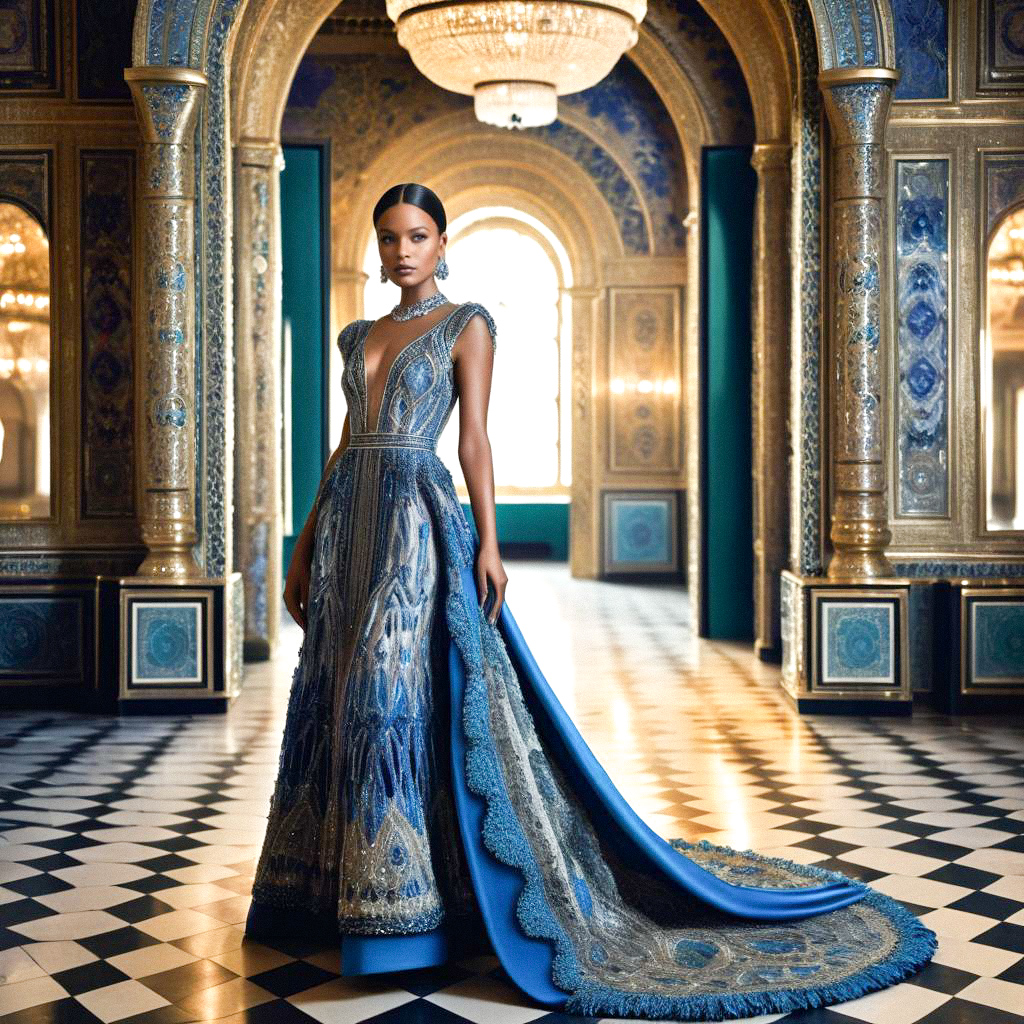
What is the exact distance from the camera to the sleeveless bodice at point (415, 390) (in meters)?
3.70

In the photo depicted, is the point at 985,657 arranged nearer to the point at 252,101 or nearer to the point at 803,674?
the point at 803,674

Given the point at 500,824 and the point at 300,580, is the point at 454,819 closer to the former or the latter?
the point at 500,824

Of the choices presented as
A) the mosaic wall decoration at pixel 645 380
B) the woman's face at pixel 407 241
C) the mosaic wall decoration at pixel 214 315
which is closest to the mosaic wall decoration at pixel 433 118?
the mosaic wall decoration at pixel 645 380

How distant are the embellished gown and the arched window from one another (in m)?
15.1

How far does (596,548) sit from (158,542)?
8.91m

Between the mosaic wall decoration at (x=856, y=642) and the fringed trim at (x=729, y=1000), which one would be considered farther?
the mosaic wall decoration at (x=856, y=642)

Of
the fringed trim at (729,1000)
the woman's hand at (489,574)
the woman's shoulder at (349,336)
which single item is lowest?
the fringed trim at (729,1000)

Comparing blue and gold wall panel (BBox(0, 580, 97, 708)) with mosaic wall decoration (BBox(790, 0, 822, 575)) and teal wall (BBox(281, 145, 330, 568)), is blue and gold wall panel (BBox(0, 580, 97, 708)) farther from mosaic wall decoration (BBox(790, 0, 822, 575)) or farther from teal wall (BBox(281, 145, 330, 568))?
mosaic wall decoration (BBox(790, 0, 822, 575))

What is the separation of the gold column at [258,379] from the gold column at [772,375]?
3.11 m

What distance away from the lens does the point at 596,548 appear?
16016 millimetres

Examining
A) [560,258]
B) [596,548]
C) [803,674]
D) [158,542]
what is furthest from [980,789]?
[560,258]

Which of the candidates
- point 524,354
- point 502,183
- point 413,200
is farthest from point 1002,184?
point 524,354

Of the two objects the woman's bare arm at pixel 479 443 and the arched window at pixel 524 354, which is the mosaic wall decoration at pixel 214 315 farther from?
the arched window at pixel 524 354

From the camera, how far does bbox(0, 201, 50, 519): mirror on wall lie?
7887 mm
